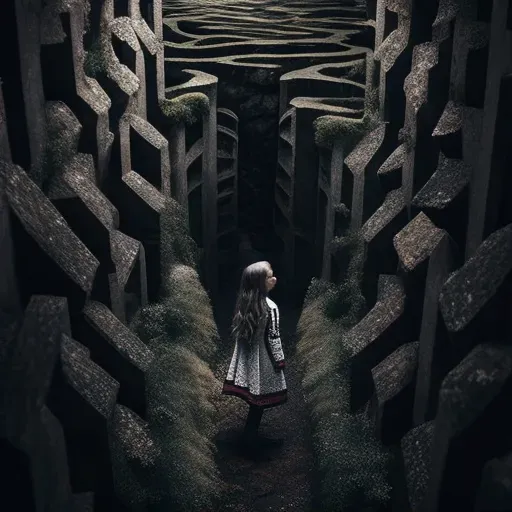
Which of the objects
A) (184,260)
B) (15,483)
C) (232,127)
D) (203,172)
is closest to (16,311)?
(15,483)

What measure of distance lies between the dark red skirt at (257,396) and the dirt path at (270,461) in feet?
2.36

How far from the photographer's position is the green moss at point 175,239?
34.3 ft

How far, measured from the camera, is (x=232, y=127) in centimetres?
1417

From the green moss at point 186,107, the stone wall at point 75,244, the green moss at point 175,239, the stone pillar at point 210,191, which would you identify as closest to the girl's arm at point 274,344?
the stone wall at point 75,244

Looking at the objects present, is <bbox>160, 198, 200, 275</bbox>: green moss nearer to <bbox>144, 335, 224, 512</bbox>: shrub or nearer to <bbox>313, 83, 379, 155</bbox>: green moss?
<bbox>144, 335, 224, 512</bbox>: shrub

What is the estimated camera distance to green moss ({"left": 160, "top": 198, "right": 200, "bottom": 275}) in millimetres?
10445

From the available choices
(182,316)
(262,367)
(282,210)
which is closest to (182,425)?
(262,367)

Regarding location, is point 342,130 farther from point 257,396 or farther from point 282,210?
point 257,396

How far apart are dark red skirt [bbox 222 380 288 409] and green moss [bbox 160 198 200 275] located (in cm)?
223

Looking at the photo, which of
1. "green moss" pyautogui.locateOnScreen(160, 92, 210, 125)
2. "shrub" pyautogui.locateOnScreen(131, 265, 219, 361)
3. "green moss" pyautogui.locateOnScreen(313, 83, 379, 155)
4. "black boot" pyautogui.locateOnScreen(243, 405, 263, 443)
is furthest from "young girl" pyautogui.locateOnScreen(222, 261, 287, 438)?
"green moss" pyautogui.locateOnScreen(160, 92, 210, 125)

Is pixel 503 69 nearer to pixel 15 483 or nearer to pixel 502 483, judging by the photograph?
pixel 502 483

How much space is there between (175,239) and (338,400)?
3.37 m

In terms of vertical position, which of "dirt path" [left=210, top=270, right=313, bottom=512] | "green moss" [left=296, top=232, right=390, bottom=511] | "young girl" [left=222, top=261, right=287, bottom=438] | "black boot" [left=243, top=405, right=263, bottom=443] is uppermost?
"young girl" [left=222, top=261, right=287, bottom=438]

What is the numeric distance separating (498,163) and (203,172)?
8290 millimetres
